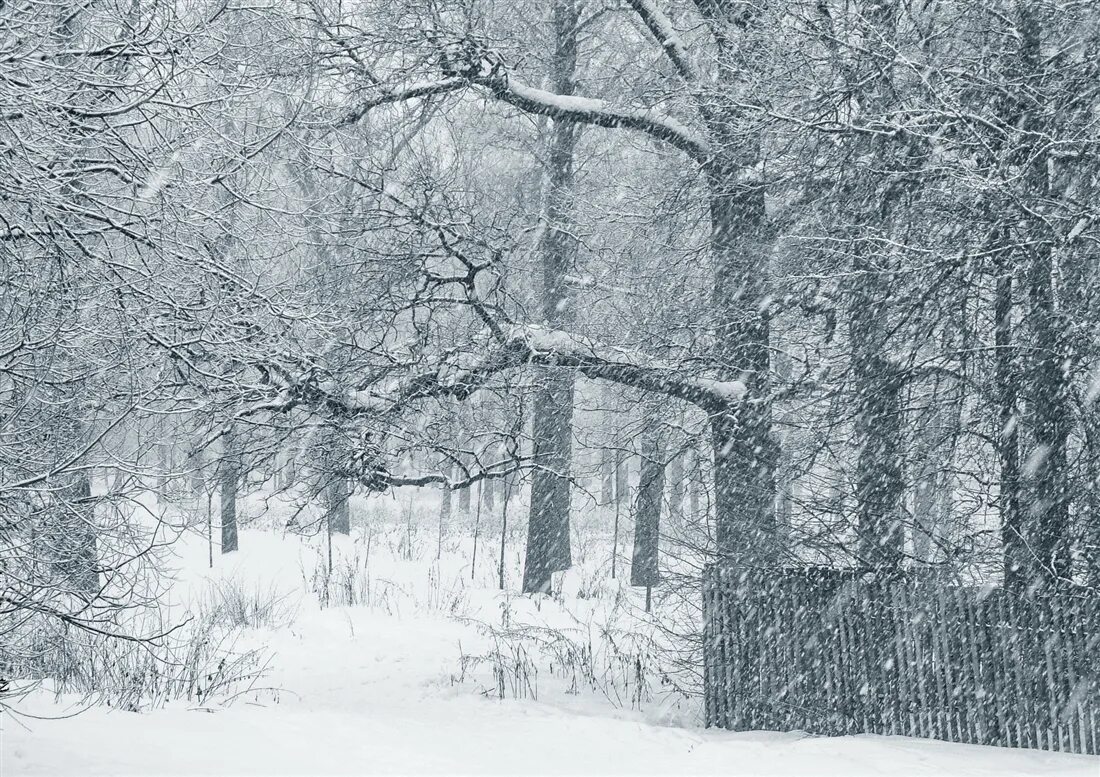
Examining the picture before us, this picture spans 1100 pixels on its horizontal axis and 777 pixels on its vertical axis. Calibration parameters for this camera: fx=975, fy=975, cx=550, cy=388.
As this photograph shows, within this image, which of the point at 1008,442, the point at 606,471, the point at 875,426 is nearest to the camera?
the point at 1008,442

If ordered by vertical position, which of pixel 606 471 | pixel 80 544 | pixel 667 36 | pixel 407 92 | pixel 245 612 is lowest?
pixel 245 612

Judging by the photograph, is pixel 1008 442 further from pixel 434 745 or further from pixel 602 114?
pixel 602 114

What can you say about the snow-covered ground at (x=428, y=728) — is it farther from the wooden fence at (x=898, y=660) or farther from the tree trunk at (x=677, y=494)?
the tree trunk at (x=677, y=494)

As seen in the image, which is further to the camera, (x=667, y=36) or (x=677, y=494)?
(x=667, y=36)

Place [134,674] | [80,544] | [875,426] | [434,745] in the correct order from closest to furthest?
1. [80,544]
2. [434,745]
3. [875,426]
4. [134,674]

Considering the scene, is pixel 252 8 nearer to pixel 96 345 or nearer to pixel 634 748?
pixel 96 345

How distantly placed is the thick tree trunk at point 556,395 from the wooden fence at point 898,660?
18.0ft

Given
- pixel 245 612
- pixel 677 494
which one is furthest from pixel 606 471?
pixel 677 494

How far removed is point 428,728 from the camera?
26.2 feet

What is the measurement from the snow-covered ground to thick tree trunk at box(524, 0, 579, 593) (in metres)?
3.10

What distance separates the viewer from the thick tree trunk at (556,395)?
14.5 meters

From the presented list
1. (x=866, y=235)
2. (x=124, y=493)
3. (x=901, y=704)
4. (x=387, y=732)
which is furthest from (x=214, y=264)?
(x=901, y=704)

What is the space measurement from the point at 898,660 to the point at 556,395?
6.70 meters

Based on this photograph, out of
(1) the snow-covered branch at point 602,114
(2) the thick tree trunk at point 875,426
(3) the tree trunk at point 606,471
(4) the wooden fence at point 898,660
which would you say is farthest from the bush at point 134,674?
(1) the snow-covered branch at point 602,114
